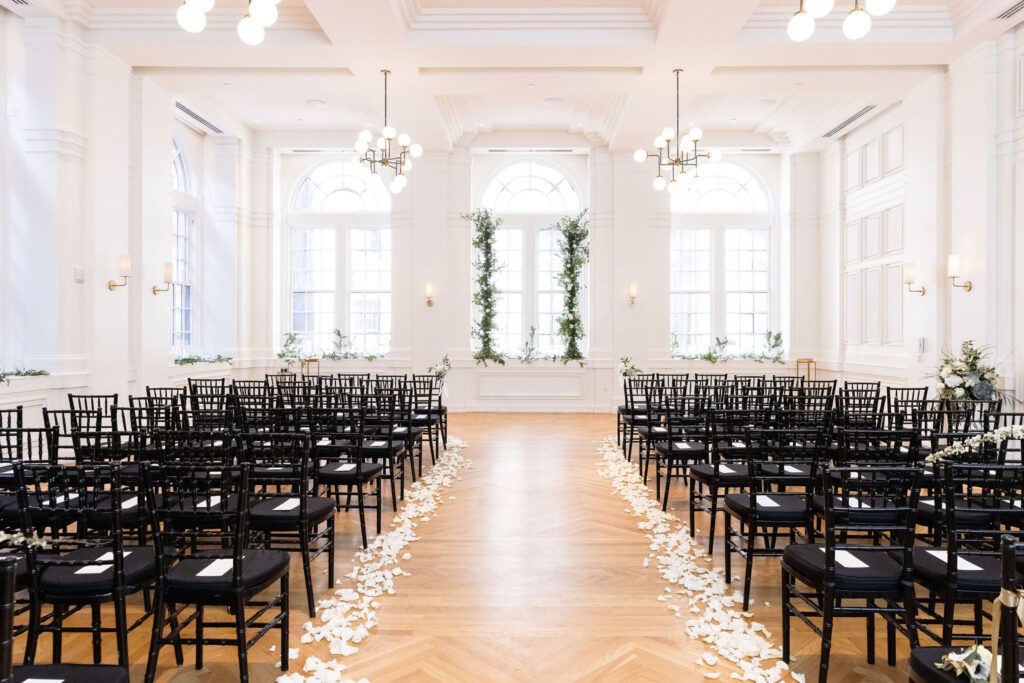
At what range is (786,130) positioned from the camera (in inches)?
472

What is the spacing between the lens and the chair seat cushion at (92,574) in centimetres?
256

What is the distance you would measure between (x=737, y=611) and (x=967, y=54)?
7.81 m

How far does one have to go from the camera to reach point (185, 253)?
36.9 feet

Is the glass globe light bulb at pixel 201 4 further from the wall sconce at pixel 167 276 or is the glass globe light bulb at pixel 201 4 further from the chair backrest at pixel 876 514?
the wall sconce at pixel 167 276

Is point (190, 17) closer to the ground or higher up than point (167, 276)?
higher up

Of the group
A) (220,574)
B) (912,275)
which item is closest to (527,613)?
(220,574)

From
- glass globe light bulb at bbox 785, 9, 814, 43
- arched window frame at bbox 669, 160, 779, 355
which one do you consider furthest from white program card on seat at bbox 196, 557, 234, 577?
arched window frame at bbox 669, 160, 779, 355

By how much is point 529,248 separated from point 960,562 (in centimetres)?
1048

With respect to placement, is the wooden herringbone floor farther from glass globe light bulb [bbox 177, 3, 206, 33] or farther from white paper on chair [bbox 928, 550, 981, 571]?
glass globe light bulb [bbox 177, 3, 206, 33]

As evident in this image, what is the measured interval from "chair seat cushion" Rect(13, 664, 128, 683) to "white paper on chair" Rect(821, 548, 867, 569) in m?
2.78

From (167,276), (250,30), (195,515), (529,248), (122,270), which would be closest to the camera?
(195,515)

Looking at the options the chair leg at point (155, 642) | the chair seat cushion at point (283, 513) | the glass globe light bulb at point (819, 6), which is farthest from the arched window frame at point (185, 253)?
the glass globe light bulb at point (819, 6)

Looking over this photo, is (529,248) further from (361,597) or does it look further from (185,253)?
(361,597)

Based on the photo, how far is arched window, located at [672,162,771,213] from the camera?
1297 cm
